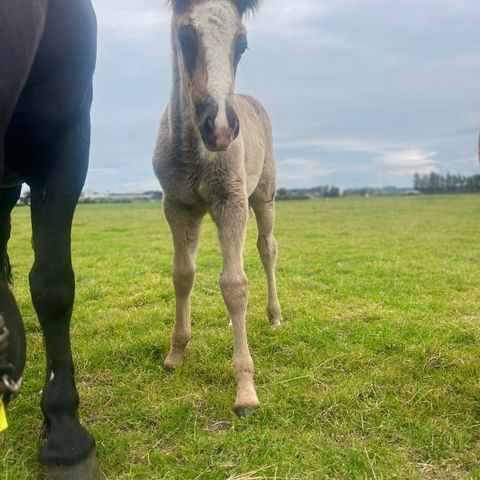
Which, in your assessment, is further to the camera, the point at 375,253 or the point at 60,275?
the point at 375,253

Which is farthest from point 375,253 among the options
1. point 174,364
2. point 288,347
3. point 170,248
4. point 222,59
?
point 222,59

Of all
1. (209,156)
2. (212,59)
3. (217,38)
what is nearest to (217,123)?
(212,59)

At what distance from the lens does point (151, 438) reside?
3.20m

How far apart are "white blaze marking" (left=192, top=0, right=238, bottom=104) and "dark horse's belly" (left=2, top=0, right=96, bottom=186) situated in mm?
710

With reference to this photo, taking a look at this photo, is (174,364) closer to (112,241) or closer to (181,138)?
(181,138)

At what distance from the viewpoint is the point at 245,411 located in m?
3.50

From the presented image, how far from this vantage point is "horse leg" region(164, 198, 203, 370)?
14.3 ft

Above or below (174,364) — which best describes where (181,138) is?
above

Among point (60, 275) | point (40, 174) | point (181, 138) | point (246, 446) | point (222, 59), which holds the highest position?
point (222, 59)

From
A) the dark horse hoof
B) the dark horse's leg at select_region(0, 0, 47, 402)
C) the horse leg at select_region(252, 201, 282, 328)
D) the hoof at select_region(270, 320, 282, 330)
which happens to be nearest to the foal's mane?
the dark horse's leg at select_region(0, 0, 47, 402)

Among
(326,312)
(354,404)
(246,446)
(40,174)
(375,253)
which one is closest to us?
(40,174)

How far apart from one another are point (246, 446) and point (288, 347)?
1821 millimetres

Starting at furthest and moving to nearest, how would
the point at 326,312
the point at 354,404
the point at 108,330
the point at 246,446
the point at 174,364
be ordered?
the point at 326,312
the point at 108,330
the point at 174,364
the point at 354,404
the point at 246,446

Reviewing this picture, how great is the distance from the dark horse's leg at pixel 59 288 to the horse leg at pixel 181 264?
1.47m
